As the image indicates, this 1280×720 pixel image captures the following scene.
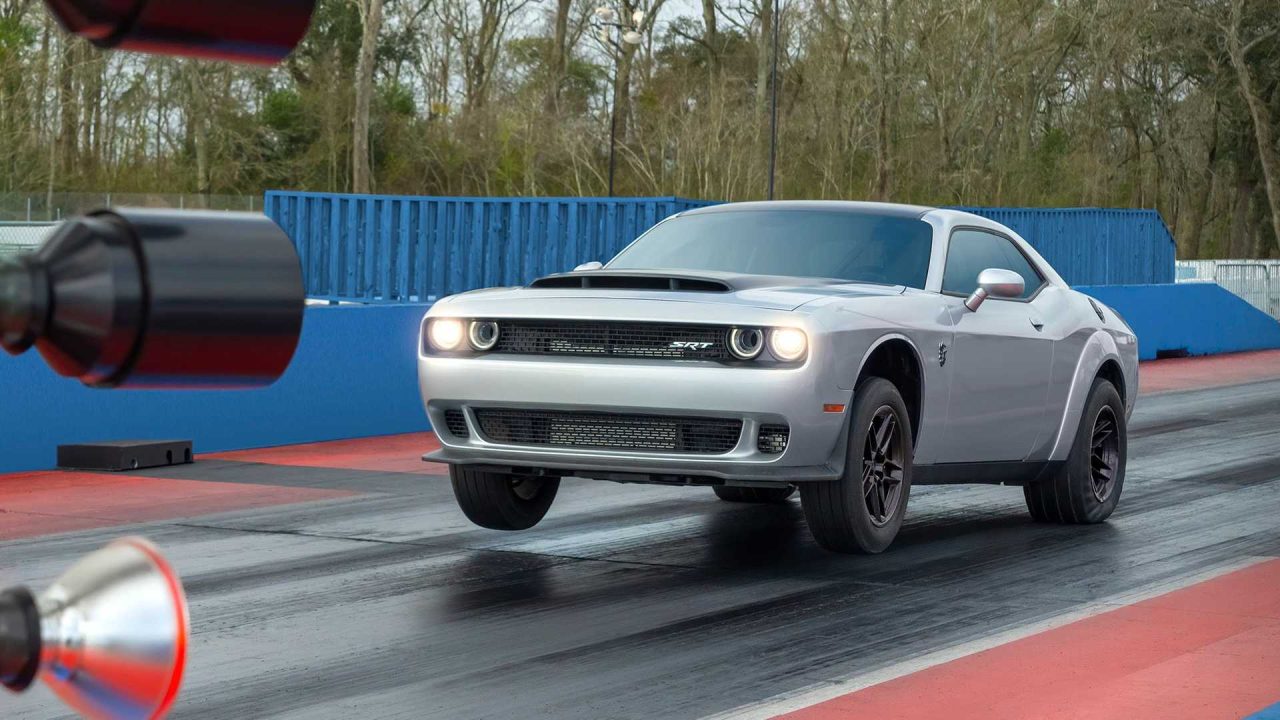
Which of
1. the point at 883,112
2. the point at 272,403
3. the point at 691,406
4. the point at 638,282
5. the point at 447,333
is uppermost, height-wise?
the point at 883,112

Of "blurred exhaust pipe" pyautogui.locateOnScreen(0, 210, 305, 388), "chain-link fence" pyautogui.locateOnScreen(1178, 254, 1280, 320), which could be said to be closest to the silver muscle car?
"blurred exhaust pipe" pyautogui.locateOnScreen(0, 210, 305, 388)

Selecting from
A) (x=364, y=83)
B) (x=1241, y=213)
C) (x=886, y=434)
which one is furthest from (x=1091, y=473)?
(x=1241, y=213)

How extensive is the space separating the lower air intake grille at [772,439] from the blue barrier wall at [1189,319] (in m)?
19.1

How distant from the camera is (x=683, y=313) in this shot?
26.0 ft

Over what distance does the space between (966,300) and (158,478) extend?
5954 millimetres

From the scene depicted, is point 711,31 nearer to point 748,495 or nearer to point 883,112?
point 883,112

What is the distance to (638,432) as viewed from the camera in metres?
8.05

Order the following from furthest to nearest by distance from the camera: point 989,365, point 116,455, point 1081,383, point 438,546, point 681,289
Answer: point 116,455 → point 1081,383 → point 438,546 → point 989,365 → point 681,289

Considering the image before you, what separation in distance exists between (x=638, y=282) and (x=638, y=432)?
74 cm

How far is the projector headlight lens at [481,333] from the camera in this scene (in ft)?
27.6

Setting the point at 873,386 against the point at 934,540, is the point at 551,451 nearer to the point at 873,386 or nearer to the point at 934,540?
the point at 873,386

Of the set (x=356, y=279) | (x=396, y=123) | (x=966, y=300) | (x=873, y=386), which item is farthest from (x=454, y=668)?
(x=396, y=123)

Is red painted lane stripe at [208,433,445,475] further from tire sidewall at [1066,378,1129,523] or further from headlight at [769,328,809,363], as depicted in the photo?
headlight at [769,328,809,363]

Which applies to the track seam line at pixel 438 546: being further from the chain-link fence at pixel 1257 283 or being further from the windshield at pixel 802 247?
the chain-link fence at pixel 1257 283
